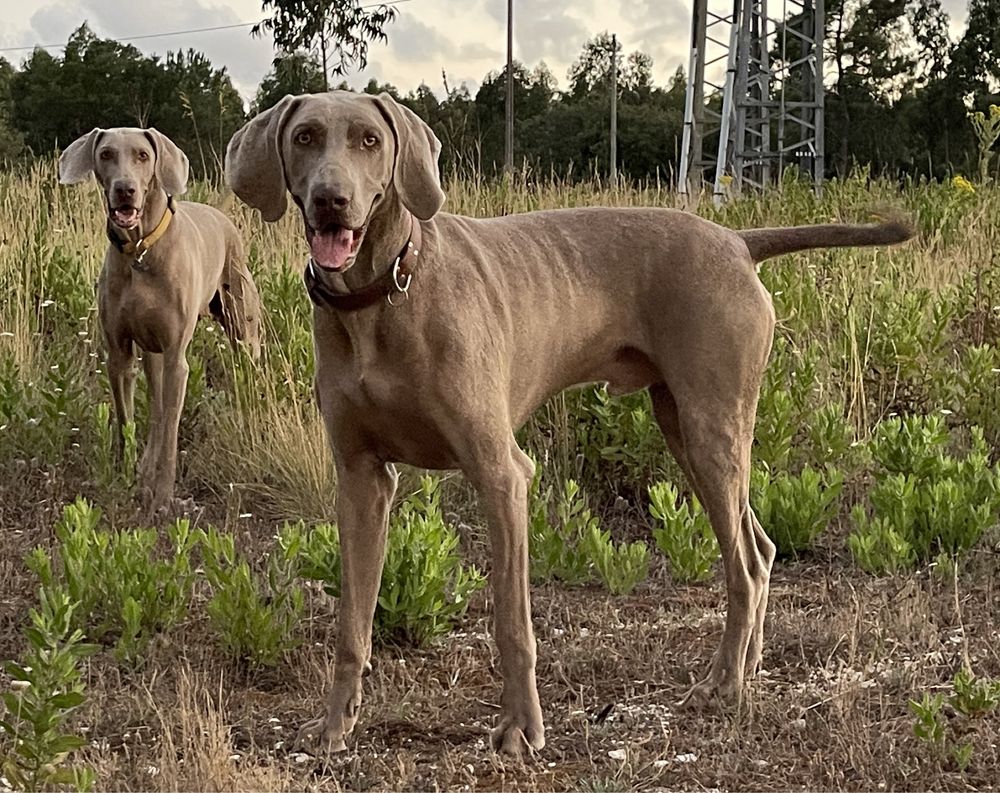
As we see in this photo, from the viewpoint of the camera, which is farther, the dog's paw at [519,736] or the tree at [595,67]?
the tree at [595,67]

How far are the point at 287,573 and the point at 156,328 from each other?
80.4 inches

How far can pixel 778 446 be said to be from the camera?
442cm

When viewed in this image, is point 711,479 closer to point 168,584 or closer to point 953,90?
point 168,584

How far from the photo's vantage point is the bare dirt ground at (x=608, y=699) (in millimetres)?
2711

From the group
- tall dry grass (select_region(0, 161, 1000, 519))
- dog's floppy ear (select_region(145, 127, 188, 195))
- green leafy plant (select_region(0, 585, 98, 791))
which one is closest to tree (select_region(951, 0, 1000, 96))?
tall dry grass (select_region(0, 161, 1000, 519))

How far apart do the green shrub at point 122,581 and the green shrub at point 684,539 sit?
1371mm

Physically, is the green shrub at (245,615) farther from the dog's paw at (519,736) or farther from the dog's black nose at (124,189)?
the dog's black nose at (124,189)

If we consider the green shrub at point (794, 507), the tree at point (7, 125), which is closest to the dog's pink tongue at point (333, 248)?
the green shrub at point (794, 507)

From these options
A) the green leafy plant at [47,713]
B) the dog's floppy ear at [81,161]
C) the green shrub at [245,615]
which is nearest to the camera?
the green leafy plant at [47,713]

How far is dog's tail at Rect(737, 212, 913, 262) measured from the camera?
3336mm

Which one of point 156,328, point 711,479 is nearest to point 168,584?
point 711,479

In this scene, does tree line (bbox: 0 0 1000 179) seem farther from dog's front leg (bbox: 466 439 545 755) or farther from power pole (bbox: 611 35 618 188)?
dog's front leg (bbox: 466 439 545 755)

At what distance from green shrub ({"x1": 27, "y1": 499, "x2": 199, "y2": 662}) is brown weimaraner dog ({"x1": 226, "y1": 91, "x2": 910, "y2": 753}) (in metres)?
0.70

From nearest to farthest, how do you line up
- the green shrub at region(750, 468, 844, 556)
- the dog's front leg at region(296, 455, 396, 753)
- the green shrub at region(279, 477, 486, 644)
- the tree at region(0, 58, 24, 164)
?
the dog's front leg at region(296, 455, 396, 753) < the green shrub at region(279, 477, 486, 644) < the green shrub at region(750, 468, 844, 556) < the tree at region(0, 58, 24, 164)
